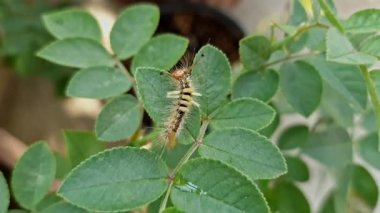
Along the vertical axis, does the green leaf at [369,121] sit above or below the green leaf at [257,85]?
below

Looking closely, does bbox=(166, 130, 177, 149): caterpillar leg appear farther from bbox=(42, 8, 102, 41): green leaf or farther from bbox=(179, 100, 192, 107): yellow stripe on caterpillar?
bbox=(42, 8, 102, 41): green leaf

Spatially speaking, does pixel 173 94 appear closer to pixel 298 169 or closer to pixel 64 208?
pixel 64 208

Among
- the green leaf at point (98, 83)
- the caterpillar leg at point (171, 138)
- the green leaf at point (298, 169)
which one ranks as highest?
the caterpillar leg at point (171, 138)

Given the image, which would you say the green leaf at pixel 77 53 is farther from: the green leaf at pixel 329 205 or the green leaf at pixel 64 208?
the green leaf at pixel 329 205

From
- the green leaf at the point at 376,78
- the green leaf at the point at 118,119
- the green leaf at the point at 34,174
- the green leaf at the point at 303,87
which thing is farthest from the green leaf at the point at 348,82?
the green leaf at the point at 34,174

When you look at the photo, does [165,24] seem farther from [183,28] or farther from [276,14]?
[276,14]

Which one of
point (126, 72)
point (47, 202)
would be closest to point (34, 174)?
point (47, 202)

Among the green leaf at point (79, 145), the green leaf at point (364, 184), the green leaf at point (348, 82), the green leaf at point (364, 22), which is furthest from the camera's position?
the green leaf at point (364, 184)
